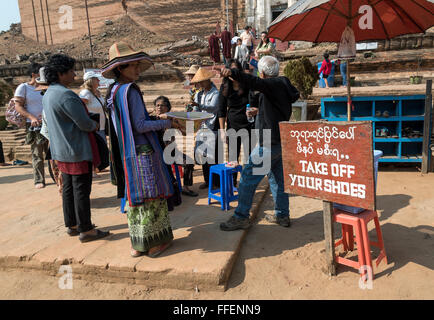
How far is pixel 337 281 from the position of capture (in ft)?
8.49

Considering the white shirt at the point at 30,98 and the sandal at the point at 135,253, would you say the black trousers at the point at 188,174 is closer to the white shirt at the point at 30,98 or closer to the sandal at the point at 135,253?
the sandal at the point at 135,253

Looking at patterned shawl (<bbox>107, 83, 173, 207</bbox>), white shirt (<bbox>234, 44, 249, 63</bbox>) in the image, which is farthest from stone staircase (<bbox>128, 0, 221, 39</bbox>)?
patterned shawl (<bbox>107, 83, 173, 207</bbox>)

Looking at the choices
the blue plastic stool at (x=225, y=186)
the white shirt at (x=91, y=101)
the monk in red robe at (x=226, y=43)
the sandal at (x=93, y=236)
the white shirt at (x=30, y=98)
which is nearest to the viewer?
the sandal at (x=93, y=236)

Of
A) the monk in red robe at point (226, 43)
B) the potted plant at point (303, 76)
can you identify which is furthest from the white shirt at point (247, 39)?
the potted plant at point (303, 76)

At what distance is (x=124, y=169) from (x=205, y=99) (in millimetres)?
2112

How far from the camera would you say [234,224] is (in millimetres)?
3342

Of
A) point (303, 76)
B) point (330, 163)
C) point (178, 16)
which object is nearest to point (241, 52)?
point (303, 76)

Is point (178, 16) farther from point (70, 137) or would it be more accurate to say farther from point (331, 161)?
point (331, 161)

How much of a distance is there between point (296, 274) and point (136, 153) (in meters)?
1.60

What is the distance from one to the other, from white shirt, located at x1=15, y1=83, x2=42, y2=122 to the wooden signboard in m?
3.92

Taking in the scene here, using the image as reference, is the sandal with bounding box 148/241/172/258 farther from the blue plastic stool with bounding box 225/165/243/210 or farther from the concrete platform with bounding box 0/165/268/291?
the blue plastic stool with bounding box 225/165/243/210

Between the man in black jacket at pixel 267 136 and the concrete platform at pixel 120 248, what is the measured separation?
0.28 meters

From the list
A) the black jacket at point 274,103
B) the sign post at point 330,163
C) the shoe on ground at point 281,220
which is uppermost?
the black jacket at point 274,103

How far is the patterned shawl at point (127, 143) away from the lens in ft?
8.61
